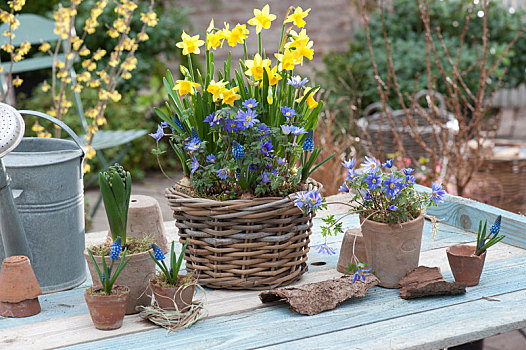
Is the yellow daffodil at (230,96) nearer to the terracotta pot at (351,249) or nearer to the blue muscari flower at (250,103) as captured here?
the blue muscari flower at (250,103)

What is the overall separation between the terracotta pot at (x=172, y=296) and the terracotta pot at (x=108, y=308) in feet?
0.20

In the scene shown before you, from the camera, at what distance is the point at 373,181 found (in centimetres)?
152

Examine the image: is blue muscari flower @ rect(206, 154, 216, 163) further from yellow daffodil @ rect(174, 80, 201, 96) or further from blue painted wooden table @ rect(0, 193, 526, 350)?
blue painted wooden table @ rect(0, 193, 526, 350)

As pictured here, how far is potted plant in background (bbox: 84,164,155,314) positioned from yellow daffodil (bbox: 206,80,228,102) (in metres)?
0.26

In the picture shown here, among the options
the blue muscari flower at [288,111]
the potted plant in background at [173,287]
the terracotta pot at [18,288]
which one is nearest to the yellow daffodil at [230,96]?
the blue muscari flower at [288,111]

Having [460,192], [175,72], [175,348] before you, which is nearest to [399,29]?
[175,72]

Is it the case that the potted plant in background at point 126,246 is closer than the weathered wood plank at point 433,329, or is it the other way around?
the weathered wood plank at point 433,329

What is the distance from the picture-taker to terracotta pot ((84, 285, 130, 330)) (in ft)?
4.44

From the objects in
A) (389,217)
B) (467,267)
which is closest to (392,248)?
(389,217)

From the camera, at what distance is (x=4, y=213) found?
1.49 meters

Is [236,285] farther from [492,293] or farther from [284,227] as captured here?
[492,293]

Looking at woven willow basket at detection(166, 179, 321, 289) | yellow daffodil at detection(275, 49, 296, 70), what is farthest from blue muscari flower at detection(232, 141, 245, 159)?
yellow daffodil at detection(275, 49, 296, 70)

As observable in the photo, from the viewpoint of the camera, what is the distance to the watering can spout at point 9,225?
4.86ft

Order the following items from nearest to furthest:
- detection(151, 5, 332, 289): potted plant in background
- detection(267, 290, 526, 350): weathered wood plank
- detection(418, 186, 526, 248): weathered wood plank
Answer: detection(267, 290, 526, 350): weathered wood plank
detection(151, 5, 332, 289): potted plant in background
detection(418, 186, 526, 248): weathered wood plank
